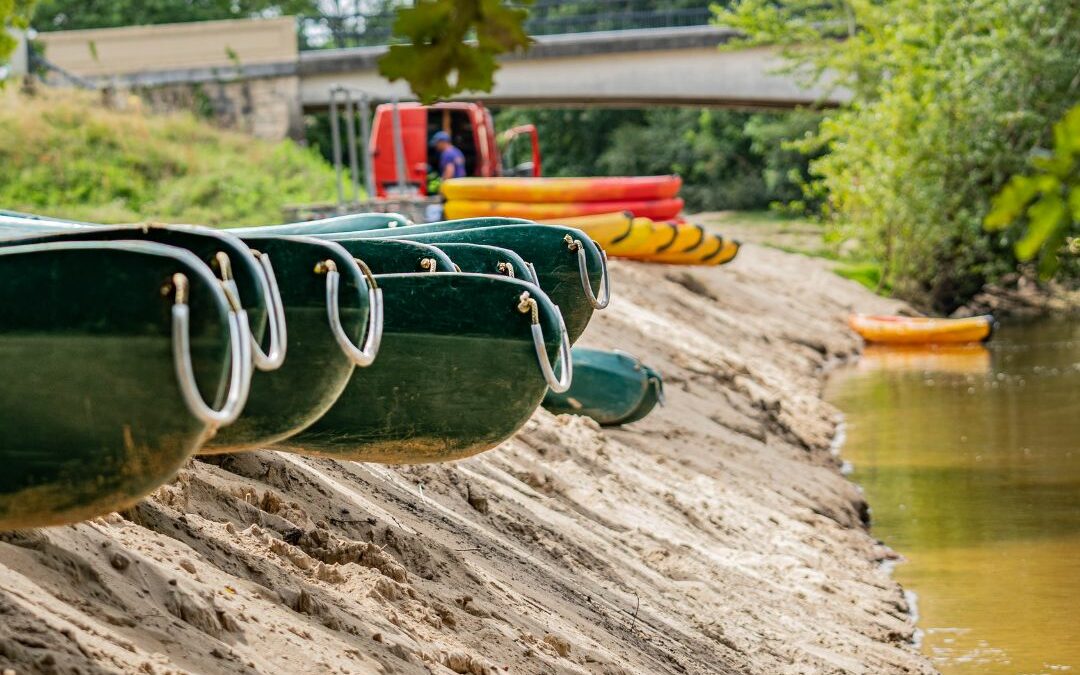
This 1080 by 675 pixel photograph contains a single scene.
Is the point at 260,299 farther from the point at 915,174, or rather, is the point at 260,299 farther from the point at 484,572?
the point at 915,174

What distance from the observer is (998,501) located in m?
11.5

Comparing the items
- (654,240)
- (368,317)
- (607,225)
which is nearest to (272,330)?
(368,317)

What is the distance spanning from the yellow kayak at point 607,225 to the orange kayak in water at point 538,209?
34cm

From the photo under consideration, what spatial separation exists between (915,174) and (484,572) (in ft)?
68.0

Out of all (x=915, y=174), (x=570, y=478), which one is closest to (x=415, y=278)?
(x=570, y=478)

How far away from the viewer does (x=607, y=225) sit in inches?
788

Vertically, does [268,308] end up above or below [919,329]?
above

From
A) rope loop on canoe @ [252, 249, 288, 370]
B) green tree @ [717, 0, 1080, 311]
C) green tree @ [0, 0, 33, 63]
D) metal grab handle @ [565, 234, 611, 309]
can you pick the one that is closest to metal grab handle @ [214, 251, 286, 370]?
rope loop on canoe @ [252, 249, 288, 370]

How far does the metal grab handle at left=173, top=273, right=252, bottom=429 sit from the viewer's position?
3.80 m

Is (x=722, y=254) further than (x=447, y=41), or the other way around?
(x=722, y=254)

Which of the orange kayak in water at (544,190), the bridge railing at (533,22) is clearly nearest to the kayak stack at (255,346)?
the orange kayak in water at (544,190)

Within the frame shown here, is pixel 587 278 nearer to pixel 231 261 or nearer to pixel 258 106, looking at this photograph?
pixel 231 261

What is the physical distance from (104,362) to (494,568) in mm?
2691

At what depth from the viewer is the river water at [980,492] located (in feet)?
27.3
